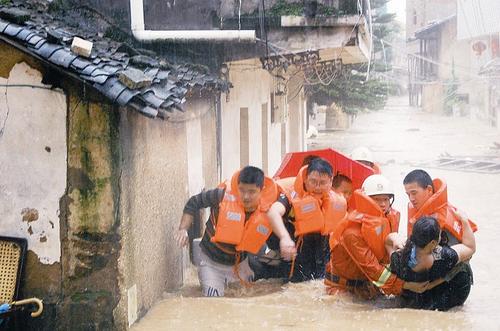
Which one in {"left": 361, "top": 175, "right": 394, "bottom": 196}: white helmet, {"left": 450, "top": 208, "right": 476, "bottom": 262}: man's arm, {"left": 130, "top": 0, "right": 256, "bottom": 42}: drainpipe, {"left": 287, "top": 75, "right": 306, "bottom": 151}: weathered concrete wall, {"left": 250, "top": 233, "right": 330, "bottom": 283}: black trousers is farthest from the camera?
{"left": 287, "top": 75, "right": 306, "bottom": 151}: weathered concrete wall

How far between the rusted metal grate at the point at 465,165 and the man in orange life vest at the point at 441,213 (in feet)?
56.9

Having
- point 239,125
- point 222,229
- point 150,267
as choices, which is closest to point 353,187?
point 222,229

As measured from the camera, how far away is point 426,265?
6.49 meters

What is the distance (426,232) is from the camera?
20.2 ft

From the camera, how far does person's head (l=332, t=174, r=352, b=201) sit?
28.4ft

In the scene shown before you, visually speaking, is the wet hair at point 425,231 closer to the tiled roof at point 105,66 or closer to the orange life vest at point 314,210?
the orange life vest at point 314,210

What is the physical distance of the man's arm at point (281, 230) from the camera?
7.05 meters

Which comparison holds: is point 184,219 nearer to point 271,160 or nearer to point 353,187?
point 353,187

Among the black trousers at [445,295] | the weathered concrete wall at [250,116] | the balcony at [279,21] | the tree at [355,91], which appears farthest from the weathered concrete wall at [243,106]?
the tree at [355,91]

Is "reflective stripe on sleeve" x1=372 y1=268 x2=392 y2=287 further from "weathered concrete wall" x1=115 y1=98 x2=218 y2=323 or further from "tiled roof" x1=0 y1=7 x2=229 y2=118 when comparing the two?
"tiled roof" x1=0 y1=7 x2=229 y2=118

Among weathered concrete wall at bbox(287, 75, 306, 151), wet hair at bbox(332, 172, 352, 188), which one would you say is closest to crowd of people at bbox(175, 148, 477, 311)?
wet hair at bbox(332, 172, 352, 188)

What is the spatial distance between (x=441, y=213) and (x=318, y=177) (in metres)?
1.50

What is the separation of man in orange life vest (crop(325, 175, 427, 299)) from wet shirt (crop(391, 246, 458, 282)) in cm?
15

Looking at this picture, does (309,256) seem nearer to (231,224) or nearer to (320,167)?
(320,167)
